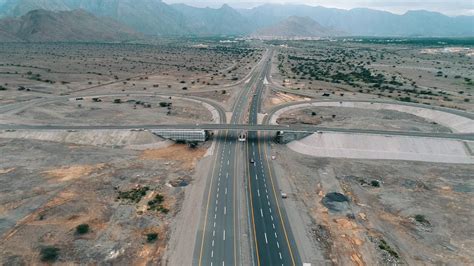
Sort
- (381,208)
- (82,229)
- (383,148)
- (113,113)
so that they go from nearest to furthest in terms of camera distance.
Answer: (82,229) < (381,208) < (383,148) < (113,113)

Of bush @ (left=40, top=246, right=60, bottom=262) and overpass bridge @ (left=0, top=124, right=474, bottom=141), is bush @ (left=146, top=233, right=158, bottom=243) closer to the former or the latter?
bush @ (left=40, top=246, right=60, bottom=262)

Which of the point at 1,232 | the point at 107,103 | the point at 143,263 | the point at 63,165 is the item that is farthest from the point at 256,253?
the point at 107,103

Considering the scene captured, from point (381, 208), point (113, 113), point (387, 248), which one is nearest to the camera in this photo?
point (387, 248)

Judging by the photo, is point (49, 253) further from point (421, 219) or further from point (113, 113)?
point (113, 113)

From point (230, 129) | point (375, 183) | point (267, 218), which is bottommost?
point (267, 218)

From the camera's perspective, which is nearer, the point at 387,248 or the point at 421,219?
the point at 387,248

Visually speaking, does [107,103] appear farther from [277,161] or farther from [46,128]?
[277,161]

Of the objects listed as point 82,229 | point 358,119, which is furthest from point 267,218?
point 358,119

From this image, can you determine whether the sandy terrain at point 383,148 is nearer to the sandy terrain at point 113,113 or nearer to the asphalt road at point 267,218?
the asphalt road at point 267,218

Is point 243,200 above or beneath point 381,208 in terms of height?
above
